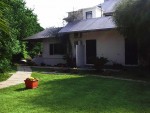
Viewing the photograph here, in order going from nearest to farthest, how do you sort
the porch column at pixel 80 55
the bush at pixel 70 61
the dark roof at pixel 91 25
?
the dark roof at pixel 91 25 < the porch column at pixel 80 55 < the bush at pixel 70 61

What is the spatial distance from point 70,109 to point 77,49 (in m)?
14.9

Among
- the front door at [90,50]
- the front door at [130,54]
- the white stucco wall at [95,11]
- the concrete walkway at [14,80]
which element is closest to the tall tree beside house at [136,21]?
the front door at [130,54]

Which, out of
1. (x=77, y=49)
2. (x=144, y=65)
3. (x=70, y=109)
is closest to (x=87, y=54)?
(x=77, y=49)

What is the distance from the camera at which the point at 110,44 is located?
21.9 metres

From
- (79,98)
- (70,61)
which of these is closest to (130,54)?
(70,61)

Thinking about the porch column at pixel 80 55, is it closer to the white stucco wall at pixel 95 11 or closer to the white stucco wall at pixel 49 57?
the white stucco wall at pixel 49 57

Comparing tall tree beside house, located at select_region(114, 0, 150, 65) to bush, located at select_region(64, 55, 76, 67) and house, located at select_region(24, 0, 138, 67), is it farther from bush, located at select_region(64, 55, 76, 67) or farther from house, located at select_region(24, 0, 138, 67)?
bush, located at select_region(64, 55, 76, 67)

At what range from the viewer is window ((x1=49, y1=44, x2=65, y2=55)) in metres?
27.2

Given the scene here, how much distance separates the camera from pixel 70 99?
10242 mm

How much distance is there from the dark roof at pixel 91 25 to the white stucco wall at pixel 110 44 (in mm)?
637

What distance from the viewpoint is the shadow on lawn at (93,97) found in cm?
880

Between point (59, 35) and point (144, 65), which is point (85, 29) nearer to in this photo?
point (59, 35)

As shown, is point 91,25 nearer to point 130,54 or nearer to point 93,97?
point 130,54

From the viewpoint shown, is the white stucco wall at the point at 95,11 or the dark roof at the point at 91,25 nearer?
the dark roof at the point at 91,25
